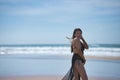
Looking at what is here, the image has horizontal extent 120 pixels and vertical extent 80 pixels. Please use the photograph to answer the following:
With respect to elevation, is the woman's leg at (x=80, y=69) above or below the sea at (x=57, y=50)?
below

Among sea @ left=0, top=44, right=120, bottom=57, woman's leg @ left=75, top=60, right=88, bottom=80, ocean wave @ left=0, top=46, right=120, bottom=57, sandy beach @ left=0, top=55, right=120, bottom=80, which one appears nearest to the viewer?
woman's leg @ left=75, top=60, right=88, bottom=80

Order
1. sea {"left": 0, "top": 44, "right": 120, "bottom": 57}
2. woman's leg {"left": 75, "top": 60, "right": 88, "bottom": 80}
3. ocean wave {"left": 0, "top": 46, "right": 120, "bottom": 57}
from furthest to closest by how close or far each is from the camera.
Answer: ocean wave {"left": 0, "top": 46, "right": 120, "bottom": 57}, sea {"left": 0, "top": 44, "right": 120, "bottom": 57}, woman's leg {"left": 75, "top": 60, "right": 88, "bottom": 80}

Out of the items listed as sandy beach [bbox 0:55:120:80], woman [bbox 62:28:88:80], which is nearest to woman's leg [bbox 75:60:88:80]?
woman [bbox 62:28:88:80]

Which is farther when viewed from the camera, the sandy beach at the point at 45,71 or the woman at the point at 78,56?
the sandy beach at the point at 45,71

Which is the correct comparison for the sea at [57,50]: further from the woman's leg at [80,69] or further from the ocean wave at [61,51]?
the woman's leg at [80,69]

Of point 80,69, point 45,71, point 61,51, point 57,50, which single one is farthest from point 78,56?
point 57,50

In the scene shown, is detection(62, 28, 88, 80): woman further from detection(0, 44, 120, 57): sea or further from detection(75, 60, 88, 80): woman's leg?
detection(0, 44, 120, 57): sea

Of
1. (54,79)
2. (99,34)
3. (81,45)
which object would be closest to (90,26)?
(99,34)

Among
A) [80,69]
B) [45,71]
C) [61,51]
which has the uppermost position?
[61,51]

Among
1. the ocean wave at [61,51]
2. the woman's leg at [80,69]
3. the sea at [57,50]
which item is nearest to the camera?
the woman's leg at [80,69]

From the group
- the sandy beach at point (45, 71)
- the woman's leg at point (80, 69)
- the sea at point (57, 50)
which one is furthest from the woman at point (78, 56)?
the sea at point (57, 50)

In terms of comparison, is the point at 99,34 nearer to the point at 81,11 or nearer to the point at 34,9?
the point at 81,11

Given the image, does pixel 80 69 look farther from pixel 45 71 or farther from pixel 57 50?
pixel 57 50

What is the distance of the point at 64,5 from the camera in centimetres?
683
